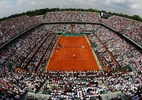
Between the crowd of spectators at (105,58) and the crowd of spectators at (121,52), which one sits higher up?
the crowd of spectators at (121,52)

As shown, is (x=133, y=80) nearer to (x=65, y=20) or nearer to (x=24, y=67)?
(x=24, y=67)

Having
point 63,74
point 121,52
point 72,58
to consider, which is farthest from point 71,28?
point 63,74

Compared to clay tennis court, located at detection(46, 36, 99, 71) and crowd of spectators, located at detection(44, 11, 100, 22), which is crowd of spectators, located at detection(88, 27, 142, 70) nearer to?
clay tennis court, located at detection(46, 36, 99, 71)

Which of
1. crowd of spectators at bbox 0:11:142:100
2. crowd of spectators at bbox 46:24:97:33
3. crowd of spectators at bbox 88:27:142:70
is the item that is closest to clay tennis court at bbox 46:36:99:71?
crowd of spectators at bbox 0:11:142:100

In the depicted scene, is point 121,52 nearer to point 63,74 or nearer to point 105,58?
point 105,58

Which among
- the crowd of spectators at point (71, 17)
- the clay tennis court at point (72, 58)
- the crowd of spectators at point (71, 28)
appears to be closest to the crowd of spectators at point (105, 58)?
the clay tennis court at point (72, 58)

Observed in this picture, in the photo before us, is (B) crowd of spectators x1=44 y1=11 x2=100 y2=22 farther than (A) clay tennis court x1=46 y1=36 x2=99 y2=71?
Yes

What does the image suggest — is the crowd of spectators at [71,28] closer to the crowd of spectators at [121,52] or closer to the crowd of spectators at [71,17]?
the crowd of spectators at [71,17]

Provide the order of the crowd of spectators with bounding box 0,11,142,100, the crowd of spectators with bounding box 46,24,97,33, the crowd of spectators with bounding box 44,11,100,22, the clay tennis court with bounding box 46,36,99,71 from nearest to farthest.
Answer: the crowd of spectators with bounding box 0,11,142,100
the clay tennis court with bounding box 46,36,99,71
the crowd of spectators with bounding box 46,24,97,33
the crowd of spectators with bounding box 44,11,100,22

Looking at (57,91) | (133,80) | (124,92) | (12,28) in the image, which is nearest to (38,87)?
(57,91)
